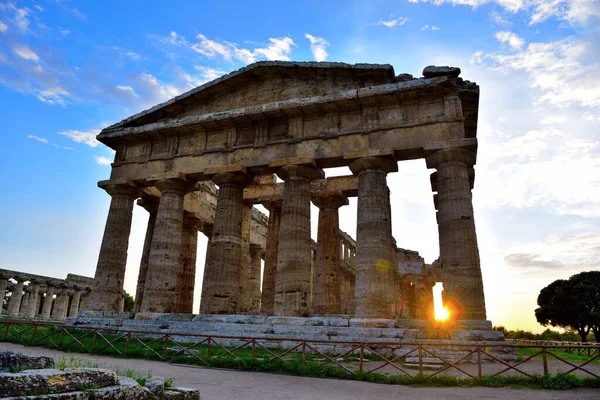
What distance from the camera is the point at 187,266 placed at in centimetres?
2319

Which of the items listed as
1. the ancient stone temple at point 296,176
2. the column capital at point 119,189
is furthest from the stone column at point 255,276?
the column capital at point 119,189

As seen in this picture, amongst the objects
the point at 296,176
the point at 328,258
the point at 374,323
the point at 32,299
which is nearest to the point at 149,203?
the point at 296,176

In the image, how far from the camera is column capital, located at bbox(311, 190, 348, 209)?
21.0 meters

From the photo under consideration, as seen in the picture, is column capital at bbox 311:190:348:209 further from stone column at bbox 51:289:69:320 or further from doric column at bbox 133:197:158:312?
stone column at bbox 51:289:69:320

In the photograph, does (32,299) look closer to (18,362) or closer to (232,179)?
(232,179)

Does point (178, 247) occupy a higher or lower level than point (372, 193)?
lower

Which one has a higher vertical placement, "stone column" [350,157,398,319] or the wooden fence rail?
"stone column" [350,157,398,319]

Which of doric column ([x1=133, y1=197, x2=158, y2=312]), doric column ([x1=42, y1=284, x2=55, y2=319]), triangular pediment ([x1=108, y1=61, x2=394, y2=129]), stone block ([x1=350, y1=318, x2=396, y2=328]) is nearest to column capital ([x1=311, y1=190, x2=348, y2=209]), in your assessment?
triangular pediment ([x1=108, y1=61, x2=394, y2=129])

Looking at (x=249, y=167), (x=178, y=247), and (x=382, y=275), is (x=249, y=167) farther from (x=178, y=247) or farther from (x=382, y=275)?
(x=382, y=275)

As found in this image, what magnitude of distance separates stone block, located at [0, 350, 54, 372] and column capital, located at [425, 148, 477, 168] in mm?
13659

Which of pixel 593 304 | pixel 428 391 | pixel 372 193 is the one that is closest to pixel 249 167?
pixel 372 193

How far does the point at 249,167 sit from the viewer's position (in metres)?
18.1

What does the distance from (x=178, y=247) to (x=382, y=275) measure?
30.9 feet

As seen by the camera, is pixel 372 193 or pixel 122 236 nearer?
pixel 372 193
